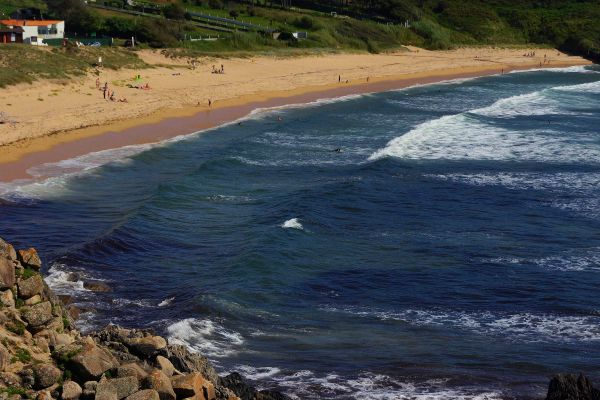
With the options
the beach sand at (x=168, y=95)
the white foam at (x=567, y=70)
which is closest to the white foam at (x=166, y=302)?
the beach sand at (x=168, y=95)

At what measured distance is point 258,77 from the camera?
71.1 m

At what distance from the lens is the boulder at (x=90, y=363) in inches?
554

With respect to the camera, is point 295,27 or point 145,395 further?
point 295,27

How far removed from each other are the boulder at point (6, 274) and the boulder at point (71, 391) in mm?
2760

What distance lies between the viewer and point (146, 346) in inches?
618

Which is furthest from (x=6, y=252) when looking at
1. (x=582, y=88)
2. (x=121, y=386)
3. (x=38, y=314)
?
(x=582, y=88)

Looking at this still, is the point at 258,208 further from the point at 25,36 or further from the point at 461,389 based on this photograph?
the point at 25,36

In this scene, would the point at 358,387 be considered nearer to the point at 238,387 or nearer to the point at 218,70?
the point at 238,387

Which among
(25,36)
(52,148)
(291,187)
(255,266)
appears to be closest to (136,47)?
(25,36)

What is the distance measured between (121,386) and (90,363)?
29.7 inches

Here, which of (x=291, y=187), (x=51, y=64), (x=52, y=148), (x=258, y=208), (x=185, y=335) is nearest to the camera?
(x=185, y=335)

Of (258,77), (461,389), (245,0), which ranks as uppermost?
(245,0)

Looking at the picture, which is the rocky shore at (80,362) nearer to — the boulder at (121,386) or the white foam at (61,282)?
the boulder at (121,386)

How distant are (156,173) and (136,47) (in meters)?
33.4
